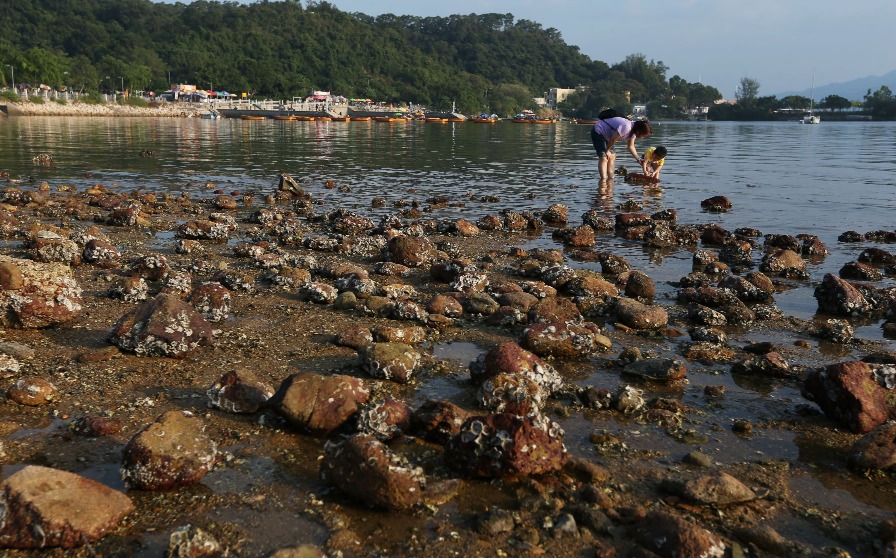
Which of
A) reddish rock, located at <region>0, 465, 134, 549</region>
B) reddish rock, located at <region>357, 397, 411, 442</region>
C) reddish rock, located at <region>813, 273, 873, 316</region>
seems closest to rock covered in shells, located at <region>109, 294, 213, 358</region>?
reddish rock, located at <region>357, 397, 411, 442</region>

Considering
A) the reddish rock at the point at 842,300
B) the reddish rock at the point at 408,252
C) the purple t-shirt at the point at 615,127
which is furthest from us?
the purple t-shirt at the point at 615,127

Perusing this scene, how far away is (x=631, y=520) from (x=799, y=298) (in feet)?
23.5

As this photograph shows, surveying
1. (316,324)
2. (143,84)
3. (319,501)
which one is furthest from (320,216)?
(143,84)

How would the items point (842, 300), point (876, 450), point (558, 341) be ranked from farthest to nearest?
point (842, 300) < point (558, 341) < point (876, 450)

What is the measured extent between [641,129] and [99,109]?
133579mm

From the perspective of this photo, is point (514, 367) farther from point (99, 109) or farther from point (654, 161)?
point (99, 109)

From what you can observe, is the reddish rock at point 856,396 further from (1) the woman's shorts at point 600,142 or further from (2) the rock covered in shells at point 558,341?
(1) the woman's shorts at point 600,142

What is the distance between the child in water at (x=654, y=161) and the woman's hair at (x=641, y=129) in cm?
544

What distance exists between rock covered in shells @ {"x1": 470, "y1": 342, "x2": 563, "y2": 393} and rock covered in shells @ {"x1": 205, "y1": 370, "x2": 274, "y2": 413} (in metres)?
1.96

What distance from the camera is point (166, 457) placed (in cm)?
429

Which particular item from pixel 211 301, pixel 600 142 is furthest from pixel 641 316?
pixel 600 142

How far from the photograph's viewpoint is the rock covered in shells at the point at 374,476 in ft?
13.6

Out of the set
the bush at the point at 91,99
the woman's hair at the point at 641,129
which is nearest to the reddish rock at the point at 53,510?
the woman's hair at the point at 641,129

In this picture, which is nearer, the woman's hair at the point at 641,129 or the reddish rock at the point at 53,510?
the reddish rock at the point at 53,510
